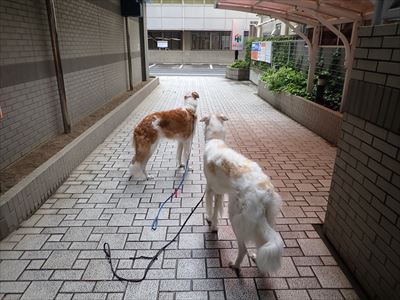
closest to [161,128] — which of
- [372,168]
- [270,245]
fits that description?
[270,245]

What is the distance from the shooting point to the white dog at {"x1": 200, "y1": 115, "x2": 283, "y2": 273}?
229 centimetres

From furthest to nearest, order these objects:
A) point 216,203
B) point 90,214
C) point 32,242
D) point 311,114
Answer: point 311,114, point 90,214, point 216,203, point 32,242

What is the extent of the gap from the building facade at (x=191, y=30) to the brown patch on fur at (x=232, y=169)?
90.3 ft

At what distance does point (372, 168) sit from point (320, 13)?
6.10m

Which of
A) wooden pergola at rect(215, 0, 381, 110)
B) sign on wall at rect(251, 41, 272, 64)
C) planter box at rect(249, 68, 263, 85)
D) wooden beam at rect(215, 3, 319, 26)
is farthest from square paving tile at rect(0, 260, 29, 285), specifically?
planter box at rect(249, 68, 263, 85)

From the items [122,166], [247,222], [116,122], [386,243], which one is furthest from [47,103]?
[386,243]

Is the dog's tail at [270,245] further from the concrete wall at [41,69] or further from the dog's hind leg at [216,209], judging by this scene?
the concrete wall at [41,69]

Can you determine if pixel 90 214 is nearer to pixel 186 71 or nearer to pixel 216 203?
pixel 216 203

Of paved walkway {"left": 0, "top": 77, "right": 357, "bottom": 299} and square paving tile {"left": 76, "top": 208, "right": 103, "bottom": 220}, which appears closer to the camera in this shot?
paved walkway {"left": 0, "top": 77, "right": 357, "bottom": 299}

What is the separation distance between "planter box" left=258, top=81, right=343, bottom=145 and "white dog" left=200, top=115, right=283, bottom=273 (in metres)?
4.43

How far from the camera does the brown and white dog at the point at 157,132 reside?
456 cm

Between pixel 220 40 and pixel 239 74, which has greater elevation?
pixel 220 40

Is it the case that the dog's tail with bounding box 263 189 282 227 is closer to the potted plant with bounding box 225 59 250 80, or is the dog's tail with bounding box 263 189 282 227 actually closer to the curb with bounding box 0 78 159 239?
the curb with bounding box 0 78 159 239

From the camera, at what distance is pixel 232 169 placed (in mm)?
2689
